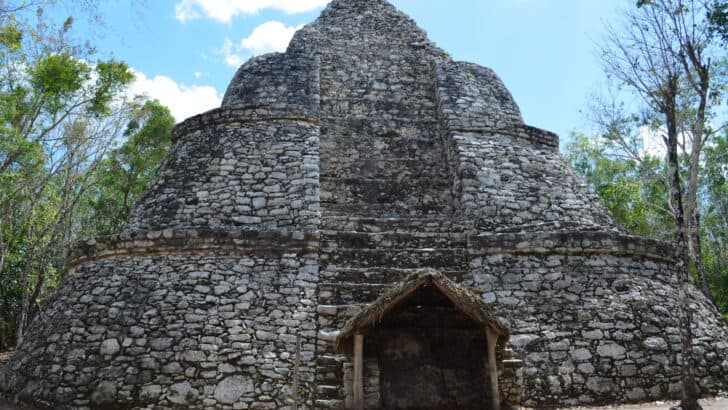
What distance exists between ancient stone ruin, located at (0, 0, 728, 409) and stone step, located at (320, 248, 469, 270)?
29 millimetres

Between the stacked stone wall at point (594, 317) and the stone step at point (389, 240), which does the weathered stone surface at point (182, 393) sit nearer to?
the stone step at point (389, 240)

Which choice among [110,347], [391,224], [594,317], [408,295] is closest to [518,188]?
[391,224]

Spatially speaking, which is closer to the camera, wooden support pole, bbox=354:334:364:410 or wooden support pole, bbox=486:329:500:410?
wooden support pole, bbox=354:334:364:410

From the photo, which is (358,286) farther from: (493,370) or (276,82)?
(276,82)

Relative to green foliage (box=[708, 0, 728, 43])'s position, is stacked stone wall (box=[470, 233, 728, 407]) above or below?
below

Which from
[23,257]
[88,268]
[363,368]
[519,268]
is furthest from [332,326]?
[23,257]

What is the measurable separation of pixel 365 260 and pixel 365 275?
343 millimetres

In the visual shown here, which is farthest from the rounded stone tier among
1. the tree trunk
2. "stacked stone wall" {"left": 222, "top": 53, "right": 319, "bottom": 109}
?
"stacked stone wall" {"left": 222, "top": 53, "right": 319, "bottom": 109}

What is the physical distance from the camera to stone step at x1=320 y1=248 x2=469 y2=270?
24.5 ft

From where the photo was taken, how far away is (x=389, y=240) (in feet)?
25.7

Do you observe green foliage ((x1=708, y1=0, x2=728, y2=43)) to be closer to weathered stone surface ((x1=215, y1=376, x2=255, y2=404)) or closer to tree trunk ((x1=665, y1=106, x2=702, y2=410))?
tree trunk ((x1=665, y1=106, x2=702, y2=410))

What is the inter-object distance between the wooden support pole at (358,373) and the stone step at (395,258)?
6.65 feet

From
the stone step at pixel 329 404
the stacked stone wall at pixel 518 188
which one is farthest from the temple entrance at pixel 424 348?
the stacked stone wall at pixel 518 188

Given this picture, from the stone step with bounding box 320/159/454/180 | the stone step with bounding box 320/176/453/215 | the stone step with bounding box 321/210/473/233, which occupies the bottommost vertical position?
the stone step with bounding box 321/210/473/233
